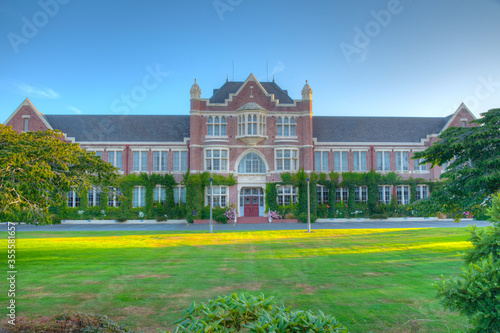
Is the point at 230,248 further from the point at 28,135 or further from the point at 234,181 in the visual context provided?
the point at 234,181

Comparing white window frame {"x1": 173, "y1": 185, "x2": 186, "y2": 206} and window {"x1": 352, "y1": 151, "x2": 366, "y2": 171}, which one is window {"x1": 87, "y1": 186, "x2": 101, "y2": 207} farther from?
window {"x1": 352, "y1": 151, "x2": 366, "y2": 171}

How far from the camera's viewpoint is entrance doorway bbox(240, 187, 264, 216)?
3906 centimetres

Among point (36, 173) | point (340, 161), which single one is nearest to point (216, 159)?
point (340, 161)

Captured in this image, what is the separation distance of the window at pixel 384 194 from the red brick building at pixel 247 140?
0.12 meters

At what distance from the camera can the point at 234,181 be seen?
37.9 meters

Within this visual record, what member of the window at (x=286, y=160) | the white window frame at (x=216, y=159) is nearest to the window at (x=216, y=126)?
the white window frame at (x=216, y=159)

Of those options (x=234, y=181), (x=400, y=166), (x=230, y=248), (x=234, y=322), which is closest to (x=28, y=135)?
(x=230, y=248)

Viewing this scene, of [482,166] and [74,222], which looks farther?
[74,222]

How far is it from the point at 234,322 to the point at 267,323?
55 centimetres

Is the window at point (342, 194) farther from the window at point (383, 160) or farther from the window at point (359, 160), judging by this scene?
the window at point (383, 160)

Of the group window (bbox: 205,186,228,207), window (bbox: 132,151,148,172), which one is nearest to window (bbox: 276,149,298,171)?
window (bbox: 205,186,228,207)

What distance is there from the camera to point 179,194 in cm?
3956

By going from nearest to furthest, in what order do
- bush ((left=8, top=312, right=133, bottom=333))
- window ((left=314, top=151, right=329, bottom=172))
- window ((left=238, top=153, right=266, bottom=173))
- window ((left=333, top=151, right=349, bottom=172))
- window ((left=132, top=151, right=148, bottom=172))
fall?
1. bush ((left=8, top=312, right=133, bottom=333))
2. window ((left=238, top=153, right=266, bottom=173))
3. window ((left=132, top=151, right=148, bottom=172))
4. window ((left=314, top=151, right=329, bottom=172))
5. window ((left=333, top=151, right=349, bottom=172))

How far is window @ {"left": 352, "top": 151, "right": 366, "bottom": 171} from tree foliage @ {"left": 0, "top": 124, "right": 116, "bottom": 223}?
32.4 meters
